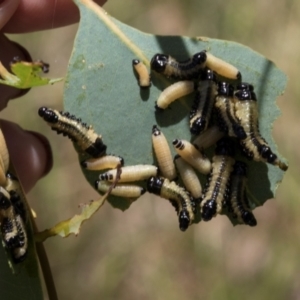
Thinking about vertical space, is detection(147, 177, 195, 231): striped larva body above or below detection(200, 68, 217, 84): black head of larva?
below

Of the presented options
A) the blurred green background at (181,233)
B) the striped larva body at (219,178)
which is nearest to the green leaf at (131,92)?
the striped larva body at (219,178)

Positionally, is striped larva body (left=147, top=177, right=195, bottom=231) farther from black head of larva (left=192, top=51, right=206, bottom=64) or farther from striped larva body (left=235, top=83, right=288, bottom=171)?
black head of larva (left=192, top=51, right=206, bottom=64)

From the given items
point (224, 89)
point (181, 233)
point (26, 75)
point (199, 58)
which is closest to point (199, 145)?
point (224, 89)

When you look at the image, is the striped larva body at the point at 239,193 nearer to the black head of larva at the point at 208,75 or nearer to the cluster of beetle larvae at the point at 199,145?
the cluster of beetle larvae at the point at 199,145

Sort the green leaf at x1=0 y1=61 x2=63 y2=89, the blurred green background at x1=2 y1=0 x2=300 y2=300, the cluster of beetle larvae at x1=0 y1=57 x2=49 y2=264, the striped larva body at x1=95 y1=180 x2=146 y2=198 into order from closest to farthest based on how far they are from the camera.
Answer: the green leaf at x1=0 y1=61 x2=63 y2=89 → the cluster of beetle larvae at x1=0 y1=57 x2=49 y2=264 → the striped larva body at x1=95 y1=180 x2=146 y2=198 → the blurred green background at x1=2 y1=0 x2=300 y2=300

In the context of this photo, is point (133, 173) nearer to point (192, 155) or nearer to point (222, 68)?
point (192, 155)

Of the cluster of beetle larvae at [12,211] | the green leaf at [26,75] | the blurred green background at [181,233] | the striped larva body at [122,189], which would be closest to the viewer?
the green leaf at [26,75]

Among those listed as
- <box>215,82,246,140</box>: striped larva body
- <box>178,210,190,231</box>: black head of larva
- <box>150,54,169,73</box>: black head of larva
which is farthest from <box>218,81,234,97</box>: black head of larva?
<box>178,210,190,231</box>: black head of larva

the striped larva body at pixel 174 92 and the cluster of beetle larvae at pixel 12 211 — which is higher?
the striped larva body at pixel 174 92
